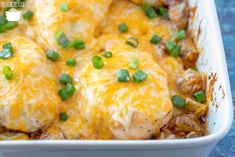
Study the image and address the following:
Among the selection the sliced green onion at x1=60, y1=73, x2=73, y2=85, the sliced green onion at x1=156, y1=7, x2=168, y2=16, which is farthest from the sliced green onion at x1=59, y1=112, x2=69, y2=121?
the sliced green onion at x1=156, y1=7, x2=168, y2=16

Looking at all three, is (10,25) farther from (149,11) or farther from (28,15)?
(149,11)

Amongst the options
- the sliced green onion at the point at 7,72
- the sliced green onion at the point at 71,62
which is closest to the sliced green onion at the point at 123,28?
the sliced green onion at the point at 71,62

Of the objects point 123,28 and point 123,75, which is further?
point 123,28

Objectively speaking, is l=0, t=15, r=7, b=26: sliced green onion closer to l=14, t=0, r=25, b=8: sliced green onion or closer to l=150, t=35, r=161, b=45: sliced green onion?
l=14, t=0, r=25, b=8: sliced green onion

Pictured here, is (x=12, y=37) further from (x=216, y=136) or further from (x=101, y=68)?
(x=216, y=136)

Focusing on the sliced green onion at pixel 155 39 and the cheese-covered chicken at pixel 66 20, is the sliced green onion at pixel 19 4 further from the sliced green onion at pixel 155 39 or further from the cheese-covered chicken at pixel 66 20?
the sliced green onion at pixel 155 39

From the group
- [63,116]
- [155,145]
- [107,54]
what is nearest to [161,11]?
[107,54]
